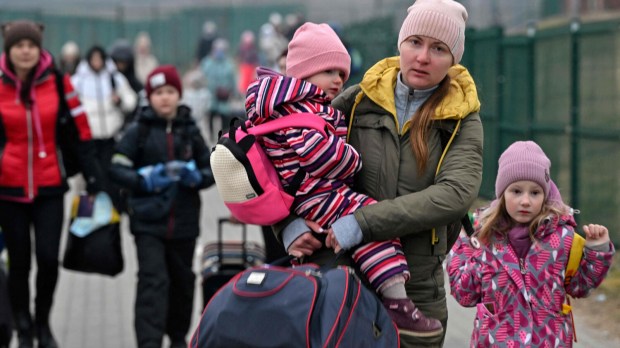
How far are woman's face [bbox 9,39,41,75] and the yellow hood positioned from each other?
146 inches

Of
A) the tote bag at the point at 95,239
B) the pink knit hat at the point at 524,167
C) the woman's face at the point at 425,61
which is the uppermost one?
the woman's face at the point at 425,61

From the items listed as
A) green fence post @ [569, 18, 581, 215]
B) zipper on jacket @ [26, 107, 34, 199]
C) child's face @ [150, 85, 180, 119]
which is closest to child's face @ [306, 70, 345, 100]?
child's face @ [150, 85, 180, 119]

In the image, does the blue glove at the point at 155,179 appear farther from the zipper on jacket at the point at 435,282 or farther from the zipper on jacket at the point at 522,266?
the zipper on jacket at the point at 435,282

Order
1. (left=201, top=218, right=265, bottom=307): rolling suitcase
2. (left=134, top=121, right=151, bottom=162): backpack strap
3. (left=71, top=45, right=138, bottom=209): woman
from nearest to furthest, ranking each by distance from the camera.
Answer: (left=134, top=121, right=151, bottom=162): backpack strap, (left=201, top=218, right=265, bottom=307): rolling suitcase, (left=71, top=45, right=138, bottom=209): woman

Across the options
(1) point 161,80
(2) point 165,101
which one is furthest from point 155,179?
(1) point 161,80

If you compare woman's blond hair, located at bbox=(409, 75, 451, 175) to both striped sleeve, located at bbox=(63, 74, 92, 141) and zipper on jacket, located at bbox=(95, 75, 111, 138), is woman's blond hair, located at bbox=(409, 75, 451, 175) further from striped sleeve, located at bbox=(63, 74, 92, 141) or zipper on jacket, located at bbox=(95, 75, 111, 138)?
zipper on jacket, located at bbox=(95, 75, 111, 138)

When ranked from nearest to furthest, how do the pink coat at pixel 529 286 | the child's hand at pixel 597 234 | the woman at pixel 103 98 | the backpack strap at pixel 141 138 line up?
the child's hand at pixel 597 234 < the pink coat at pixel 529 286 < the backpack strap at pixel 141 138 < the woman at pixel 103 98

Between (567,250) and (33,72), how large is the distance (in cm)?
406

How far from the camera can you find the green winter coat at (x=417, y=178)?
420 cm

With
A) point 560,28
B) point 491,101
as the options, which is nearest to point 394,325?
point 560,28

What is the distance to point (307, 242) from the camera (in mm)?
4320

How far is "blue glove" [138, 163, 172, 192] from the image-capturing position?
7492 mm

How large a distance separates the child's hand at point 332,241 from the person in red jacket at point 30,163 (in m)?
3.86

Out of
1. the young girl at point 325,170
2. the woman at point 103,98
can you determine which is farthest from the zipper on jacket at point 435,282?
the woman at point 103,98
